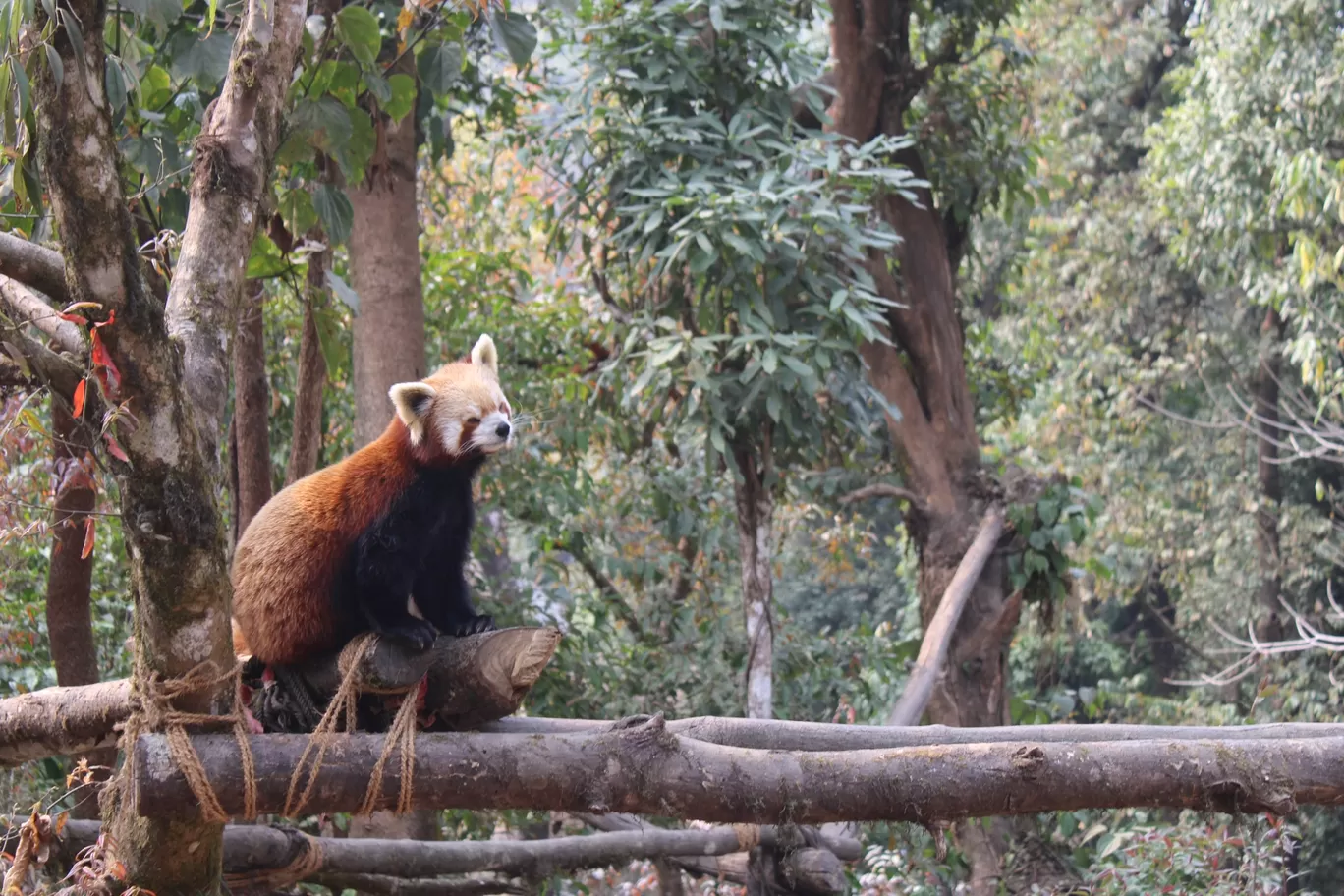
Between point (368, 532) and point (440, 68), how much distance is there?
4.12ft

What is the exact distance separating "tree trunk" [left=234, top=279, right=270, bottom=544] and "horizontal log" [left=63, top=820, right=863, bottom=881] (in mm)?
889

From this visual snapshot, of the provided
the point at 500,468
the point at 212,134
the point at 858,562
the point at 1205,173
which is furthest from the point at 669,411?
the point at 858,562

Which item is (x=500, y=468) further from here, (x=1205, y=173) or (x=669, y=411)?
(x=1205, y=173)

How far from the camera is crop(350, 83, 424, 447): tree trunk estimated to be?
11.2 ft

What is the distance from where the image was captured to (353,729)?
75.3 inches

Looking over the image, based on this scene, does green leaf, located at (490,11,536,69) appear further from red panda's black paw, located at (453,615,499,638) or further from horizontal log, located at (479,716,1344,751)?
horizontal log, located at (479,716,1344,751)

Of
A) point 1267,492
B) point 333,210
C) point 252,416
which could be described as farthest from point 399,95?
point 1267,492

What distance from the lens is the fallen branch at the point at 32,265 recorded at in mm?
1832

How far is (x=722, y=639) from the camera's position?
15.7 feet

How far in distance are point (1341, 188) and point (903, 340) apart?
2170 mm

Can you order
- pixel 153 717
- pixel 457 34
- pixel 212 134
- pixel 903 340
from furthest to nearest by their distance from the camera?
pixel 903 340
pixel 457 34
pixel 212 134
pixel 153 717

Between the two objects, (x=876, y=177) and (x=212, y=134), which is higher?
(x=876, y=177)

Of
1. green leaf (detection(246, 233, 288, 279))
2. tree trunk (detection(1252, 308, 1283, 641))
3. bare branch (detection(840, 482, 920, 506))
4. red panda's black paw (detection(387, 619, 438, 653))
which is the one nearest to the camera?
red panda's black paw (detection(387, 619, 438, 653))

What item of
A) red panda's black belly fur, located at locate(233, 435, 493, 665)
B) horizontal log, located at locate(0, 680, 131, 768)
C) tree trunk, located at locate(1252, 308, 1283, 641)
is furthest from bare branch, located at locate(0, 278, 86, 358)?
tree trunk, located at locate(1252, 308, 1283, 641)
